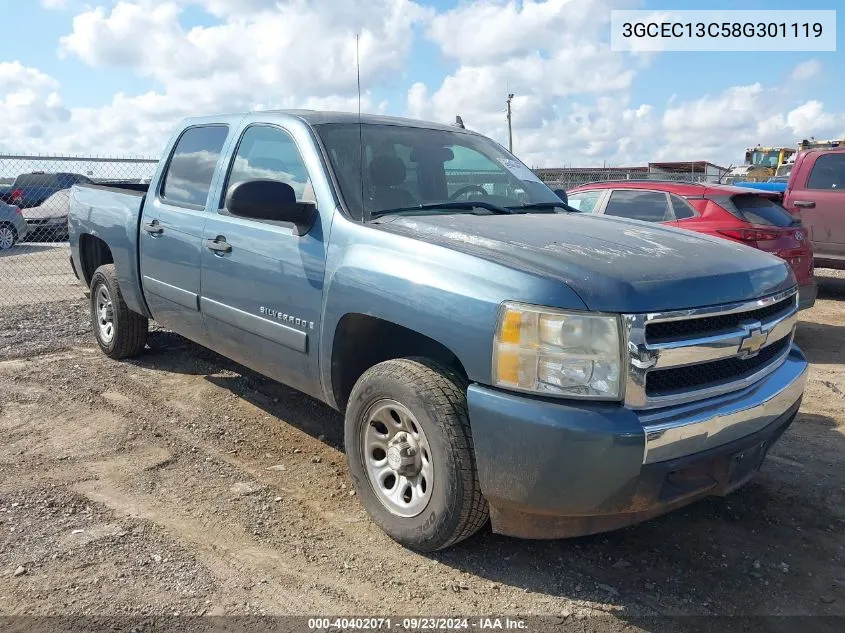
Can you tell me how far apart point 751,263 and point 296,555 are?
2346mm

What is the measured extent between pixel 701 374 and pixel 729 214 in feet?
15.4

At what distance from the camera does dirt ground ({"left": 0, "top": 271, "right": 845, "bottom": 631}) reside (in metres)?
2.80

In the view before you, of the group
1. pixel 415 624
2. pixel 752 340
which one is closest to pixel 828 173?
pixel 752 340

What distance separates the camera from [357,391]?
10.6 ft

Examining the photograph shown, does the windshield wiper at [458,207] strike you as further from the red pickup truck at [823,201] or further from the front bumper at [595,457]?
the red pickup truck at [823,201]

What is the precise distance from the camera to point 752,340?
2.91 meters

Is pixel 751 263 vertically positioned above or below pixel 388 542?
above

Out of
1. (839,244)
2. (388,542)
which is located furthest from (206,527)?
(839,244)

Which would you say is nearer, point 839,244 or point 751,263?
point 751,263

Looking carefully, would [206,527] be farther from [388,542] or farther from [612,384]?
[612,384]

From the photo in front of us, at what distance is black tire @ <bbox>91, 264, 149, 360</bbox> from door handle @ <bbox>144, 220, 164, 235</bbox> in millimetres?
859

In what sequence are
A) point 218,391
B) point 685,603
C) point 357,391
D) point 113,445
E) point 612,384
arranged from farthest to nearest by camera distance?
point 218,391 < point 113,445 < point 357,391 < point 685,603 < point 612,384

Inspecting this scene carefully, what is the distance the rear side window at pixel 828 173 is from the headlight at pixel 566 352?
27.5 ft

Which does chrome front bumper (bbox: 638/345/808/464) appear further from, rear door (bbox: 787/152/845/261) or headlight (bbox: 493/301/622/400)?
rear door (bbox: 787/152/845/261)
